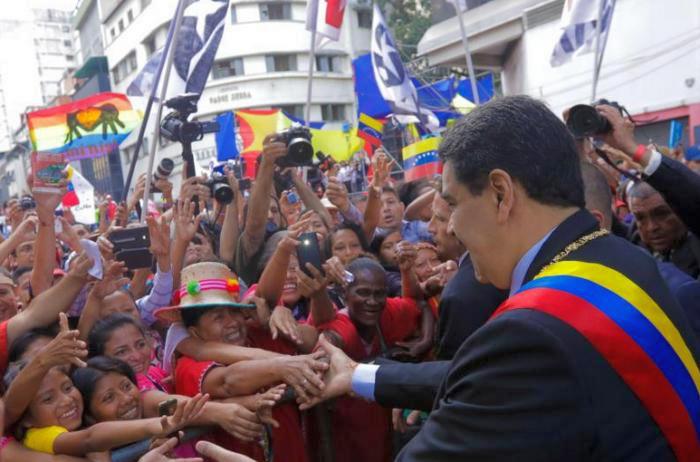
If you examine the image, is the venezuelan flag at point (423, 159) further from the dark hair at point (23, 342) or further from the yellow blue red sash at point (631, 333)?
the yellow blue red sash at point (631, 333)

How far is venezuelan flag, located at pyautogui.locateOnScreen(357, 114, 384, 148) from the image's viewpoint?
488 inches

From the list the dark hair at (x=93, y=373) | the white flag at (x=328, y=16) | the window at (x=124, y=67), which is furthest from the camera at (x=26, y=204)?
the window at (x=124, y=67)

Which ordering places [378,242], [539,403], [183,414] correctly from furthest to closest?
[378,242], [183,414], [539,403]

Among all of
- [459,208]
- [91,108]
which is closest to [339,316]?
[459,208]

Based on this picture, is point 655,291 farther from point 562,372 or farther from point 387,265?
point 387,265

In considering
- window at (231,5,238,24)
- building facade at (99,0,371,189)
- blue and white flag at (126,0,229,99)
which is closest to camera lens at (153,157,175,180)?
blue and white flag at (126,0,229,99)

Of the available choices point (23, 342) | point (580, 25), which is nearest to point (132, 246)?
point (23, 342)

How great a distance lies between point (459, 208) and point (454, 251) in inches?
56.0

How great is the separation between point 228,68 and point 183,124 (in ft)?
94.5

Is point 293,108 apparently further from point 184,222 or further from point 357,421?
point 357,421

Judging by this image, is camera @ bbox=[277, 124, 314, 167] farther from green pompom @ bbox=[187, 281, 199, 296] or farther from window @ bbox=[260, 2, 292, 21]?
window @ bbox=[260, 2, 292, 21]

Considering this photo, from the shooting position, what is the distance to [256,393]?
256 cm

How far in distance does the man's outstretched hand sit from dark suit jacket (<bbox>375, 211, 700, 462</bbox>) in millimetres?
880

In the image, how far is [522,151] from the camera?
1460 millimetres
